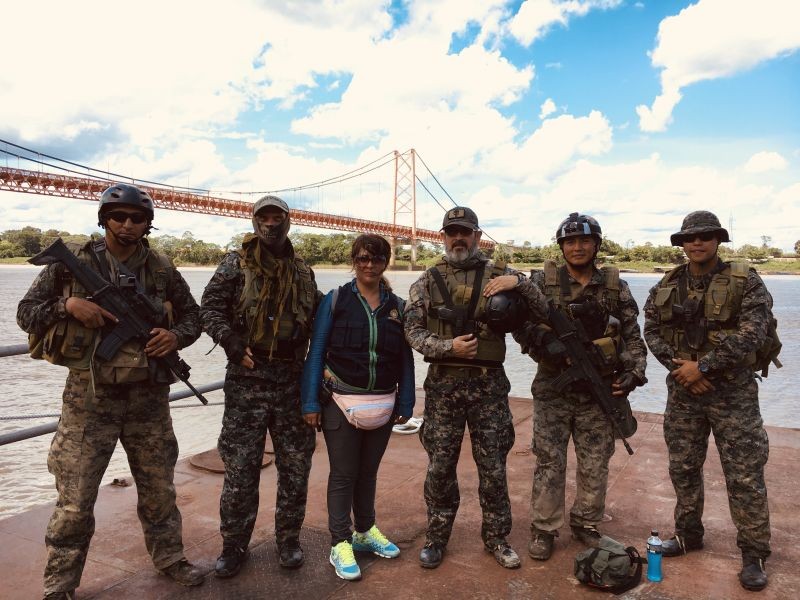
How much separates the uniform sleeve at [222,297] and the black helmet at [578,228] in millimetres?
1760

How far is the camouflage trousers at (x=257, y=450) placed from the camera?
292 centimetres

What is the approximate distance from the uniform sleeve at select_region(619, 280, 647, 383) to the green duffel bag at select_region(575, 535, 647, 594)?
91 cm

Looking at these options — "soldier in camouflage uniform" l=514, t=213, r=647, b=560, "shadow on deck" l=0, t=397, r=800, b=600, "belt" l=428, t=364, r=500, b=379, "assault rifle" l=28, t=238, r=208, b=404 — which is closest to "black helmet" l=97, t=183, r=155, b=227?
"assault rifle" l=28, t=238, r=208, b=404

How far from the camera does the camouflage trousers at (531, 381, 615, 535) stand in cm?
326

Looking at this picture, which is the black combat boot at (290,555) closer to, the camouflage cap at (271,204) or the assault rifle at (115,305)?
the assault rifle at (115,305)

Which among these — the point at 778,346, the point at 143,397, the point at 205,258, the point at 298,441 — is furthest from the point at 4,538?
the point at 205,258

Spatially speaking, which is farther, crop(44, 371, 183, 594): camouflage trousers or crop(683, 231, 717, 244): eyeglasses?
crop(683, 231, 717, 244): eyeglasses

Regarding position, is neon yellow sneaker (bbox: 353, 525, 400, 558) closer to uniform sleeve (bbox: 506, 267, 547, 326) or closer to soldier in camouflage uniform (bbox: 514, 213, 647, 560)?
soldier in camouflage uniform (bbox: 514, 213, 647, 560)

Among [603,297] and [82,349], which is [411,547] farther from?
[82,349]

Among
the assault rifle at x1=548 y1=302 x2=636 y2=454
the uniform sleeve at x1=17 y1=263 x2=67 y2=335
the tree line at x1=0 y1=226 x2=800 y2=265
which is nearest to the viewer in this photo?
the uniform sleeve at x1=17 y1=263 x2=67 y2=335

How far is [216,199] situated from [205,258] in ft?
104

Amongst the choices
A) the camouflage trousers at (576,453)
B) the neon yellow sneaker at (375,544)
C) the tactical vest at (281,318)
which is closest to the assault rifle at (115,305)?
the tactical vest at (281,318)

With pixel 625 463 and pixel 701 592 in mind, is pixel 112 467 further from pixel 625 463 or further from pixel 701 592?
pixel 701 592

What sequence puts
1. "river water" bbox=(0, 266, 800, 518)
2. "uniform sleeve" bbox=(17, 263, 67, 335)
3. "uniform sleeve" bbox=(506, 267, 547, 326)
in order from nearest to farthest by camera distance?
"uniform sleeve" bbox=(17, 263, 67, 335) < "uniform sleeve" bbox=(506, 267, 547, 326) < "river water" bbox=(0, 266, 800, 518)
